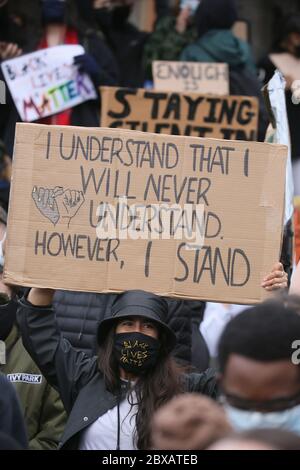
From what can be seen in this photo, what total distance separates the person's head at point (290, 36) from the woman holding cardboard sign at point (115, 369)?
441 centimetres

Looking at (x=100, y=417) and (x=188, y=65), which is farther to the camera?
(x=188, y=65)

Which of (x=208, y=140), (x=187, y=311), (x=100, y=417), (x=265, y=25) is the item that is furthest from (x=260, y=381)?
(x=265, y=25)

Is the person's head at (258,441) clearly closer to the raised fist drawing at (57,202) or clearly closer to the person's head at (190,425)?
the person's head at (190,425)

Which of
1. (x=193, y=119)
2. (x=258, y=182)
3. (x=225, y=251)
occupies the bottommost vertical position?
(x=225, y=251)

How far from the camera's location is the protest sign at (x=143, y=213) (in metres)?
4.62

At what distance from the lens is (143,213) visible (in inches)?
183

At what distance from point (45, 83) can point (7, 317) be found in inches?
111

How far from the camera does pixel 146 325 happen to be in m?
4.71

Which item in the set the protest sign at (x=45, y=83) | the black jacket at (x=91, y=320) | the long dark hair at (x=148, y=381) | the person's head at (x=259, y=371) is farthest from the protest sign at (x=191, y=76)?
the person's head at (x=259, y=371)

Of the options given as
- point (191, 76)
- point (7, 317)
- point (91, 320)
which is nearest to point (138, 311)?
point (7, 317)

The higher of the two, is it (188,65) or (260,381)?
(188,65)

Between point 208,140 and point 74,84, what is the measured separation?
131 inches

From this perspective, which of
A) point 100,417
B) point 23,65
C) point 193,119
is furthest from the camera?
point 23,65
